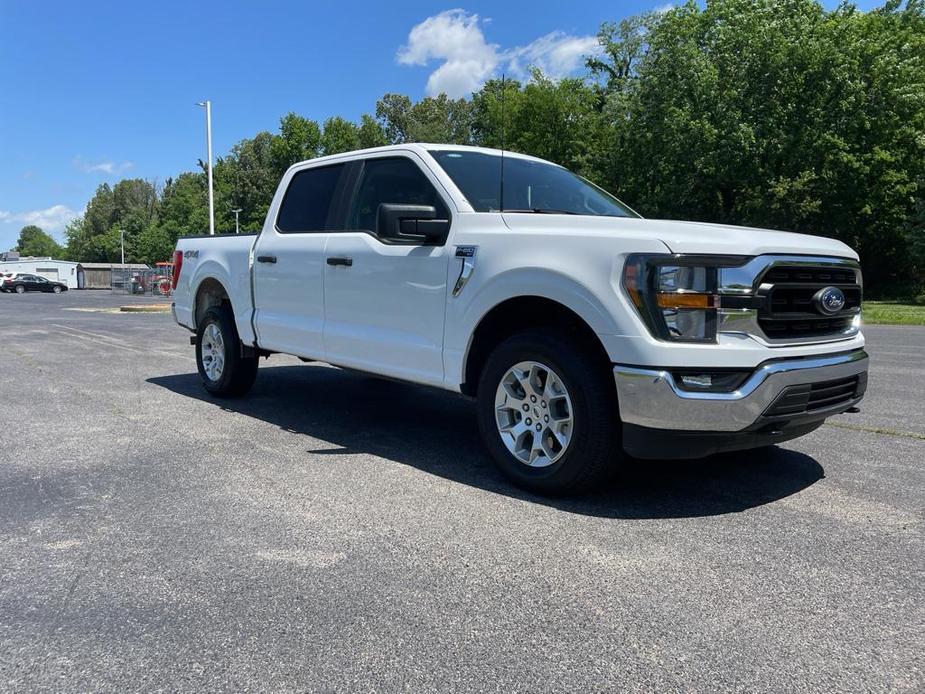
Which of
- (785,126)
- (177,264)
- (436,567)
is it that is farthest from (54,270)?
(436,567)

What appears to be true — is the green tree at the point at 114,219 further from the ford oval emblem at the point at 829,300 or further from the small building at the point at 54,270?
the ford oval emblem at the point at 829,300

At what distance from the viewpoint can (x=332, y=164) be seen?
5.87 metres

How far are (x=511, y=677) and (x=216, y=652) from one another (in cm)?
99

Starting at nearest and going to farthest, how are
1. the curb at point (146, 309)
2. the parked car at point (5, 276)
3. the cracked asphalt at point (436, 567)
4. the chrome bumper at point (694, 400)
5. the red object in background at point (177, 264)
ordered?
the cracked asphalt at point (436, 567), the chrome bumper at point (694, 400), the red object in background at point (177, 264), the curb at point (146, 309), the parked car at point (5, 276)

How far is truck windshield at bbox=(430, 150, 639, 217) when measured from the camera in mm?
4750

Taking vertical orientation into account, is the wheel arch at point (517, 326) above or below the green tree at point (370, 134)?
below

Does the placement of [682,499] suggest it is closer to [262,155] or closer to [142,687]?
[142,687]

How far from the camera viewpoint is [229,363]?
6773mm

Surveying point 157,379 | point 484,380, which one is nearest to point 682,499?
point 484,380

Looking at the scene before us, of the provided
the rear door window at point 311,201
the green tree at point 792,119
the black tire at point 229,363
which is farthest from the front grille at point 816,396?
the green tree at point 792,119

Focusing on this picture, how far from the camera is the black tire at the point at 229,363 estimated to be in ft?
22.2

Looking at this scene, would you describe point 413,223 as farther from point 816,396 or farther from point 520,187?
point 816,396

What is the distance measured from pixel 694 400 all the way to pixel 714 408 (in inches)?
4.0

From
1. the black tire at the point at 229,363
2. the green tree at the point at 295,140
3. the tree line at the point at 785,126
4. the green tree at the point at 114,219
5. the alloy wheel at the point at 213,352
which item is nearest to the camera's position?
the black tire at the point at 229,363
